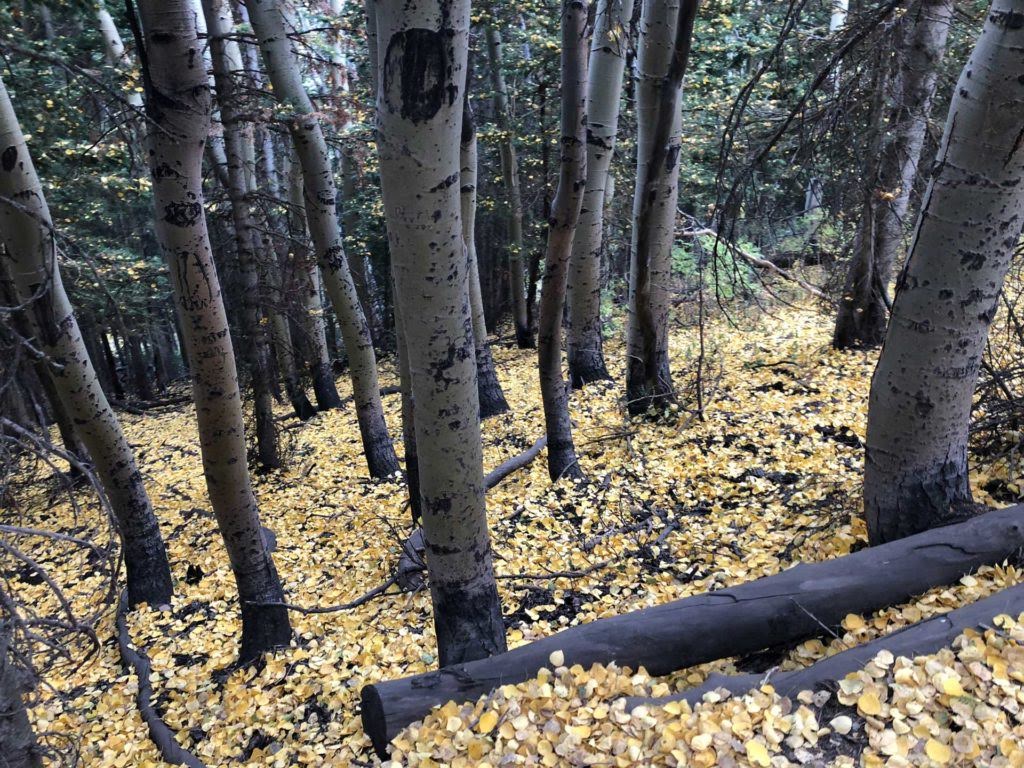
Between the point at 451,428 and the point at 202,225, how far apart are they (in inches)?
68.0

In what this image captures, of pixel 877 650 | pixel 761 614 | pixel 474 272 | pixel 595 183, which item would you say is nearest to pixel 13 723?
pixel 761 614

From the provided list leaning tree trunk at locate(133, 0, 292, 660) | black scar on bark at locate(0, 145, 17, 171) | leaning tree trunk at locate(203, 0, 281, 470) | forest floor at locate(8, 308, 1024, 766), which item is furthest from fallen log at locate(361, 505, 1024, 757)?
leaning tree trunk at locate(203, 0, 281, 470)

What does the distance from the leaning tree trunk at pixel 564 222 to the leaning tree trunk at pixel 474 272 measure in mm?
605

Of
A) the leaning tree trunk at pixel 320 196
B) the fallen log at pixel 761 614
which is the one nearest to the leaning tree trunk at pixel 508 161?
the leaning tree trunk at pixel 320 196

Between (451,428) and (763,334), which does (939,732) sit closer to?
(451,428)

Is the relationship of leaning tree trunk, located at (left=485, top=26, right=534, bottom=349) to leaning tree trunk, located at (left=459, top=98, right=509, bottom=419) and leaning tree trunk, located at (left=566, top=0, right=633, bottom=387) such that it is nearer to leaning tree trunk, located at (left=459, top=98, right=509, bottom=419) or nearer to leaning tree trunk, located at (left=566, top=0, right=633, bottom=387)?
leaning tree trunk, located at (left=459, top=98, right=509, bottom=419)

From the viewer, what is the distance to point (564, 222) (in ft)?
14.4

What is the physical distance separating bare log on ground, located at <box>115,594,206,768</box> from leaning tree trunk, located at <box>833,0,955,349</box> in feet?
18.1

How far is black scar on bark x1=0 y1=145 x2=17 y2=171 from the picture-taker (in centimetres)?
361

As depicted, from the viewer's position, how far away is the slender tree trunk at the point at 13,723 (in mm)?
2156

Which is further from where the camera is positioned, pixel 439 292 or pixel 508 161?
pixel 508 161

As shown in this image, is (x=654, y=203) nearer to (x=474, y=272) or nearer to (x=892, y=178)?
(x=474, y=272)

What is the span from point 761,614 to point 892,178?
493 cm

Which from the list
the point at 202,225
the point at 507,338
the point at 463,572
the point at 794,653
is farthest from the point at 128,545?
the point at 507,338
